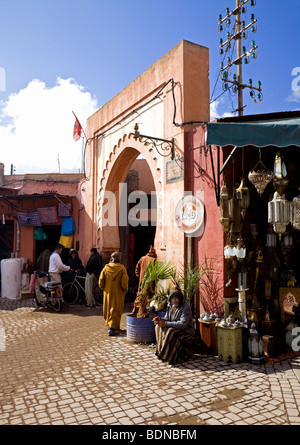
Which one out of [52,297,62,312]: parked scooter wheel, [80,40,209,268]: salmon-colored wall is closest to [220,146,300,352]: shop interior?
[80,40,209,268]: salmon-colored wall

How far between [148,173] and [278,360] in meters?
8.62

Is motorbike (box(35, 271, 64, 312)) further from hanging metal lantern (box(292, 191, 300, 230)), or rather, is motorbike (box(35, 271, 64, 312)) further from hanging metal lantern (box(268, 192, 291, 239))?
hanging metal lantern (box(292, 191, 300, 230))

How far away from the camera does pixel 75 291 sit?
9352 mm

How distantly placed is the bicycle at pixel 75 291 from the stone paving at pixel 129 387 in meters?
3.30

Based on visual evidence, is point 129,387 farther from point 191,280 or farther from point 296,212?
point 296,212

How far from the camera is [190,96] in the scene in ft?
20.7

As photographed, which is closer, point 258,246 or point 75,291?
point 258,246

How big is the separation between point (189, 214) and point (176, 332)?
6.78ft

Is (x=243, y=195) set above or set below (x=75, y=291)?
above

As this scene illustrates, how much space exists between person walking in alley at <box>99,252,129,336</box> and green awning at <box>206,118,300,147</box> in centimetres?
313

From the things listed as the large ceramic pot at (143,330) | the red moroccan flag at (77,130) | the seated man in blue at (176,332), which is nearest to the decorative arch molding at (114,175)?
the red moroccan flag at (77,130)

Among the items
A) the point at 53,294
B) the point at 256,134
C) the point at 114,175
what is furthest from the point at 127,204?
the point at 256,134

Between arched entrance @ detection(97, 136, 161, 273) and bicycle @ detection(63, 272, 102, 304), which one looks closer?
arched entrance @ detection(97, 136, 161, 273)

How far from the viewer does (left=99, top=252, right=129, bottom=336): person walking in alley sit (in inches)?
238
